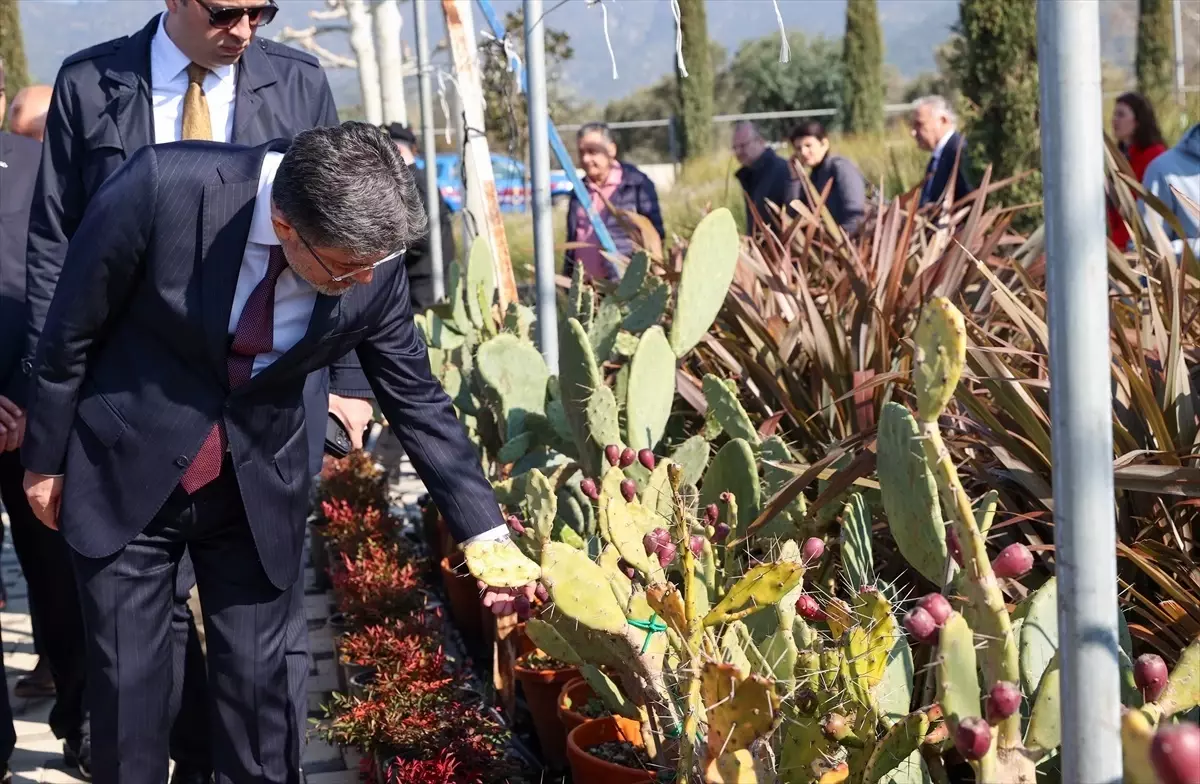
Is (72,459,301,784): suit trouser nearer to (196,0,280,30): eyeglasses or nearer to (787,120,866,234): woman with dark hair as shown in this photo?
(196,0,280,30): eyeglasses

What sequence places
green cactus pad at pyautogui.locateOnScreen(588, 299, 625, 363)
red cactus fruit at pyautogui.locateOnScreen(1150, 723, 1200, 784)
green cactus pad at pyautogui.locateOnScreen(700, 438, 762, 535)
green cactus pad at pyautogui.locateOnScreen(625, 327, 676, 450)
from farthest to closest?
green cactus pad at pyautogui.locateOnScreen(588, 299, 625, 363) → green cactus pad at pyautogui.locateOnScreen(625, 327, 676, 450) → green cactus pad at pyautogui.locateOnScreen(700, 438, 762, 535) → red cactus fruit at pyautogui.locateOnScreen(1150, 723, 1200, 784)

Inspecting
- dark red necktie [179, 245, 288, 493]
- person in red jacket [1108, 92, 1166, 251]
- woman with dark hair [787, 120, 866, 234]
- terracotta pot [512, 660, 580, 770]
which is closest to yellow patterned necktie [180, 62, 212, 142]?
dark red necktie [179, 245, 288, 493]

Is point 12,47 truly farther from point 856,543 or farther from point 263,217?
point 856,543

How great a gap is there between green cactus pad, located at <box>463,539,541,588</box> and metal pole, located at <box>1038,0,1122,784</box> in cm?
95

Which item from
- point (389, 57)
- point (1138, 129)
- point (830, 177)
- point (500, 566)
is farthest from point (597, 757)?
point (389, 57)

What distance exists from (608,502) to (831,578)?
78 cm

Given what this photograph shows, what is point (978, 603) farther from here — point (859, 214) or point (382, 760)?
point (859, 214)

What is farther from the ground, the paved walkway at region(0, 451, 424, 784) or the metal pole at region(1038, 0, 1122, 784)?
the metal pole at region(1038, 0, 1122, 784)

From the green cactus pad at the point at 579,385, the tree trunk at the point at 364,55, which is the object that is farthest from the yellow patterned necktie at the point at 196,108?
the tree trunk at the point at 364,55

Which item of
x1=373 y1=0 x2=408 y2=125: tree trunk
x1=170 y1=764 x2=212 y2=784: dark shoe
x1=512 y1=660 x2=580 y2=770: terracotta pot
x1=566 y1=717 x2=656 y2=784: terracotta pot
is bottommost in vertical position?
x1=170 y1=764 x2=212 y2=784: dark shoe

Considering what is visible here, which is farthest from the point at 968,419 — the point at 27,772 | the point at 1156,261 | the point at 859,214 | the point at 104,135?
the point at 859,214

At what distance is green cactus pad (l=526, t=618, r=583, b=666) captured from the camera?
238 centimetres

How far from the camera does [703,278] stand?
340 centimetres

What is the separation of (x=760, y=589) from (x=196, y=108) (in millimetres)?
1788
